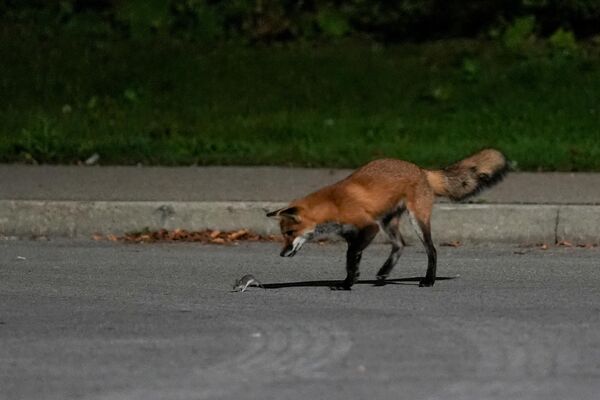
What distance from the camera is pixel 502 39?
1588cm

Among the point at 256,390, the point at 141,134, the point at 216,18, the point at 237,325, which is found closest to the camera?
the point at 256,390

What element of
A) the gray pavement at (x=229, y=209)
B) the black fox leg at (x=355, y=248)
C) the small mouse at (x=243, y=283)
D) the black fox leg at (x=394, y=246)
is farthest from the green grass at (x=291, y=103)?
the small mouse at (x=243, y=283)

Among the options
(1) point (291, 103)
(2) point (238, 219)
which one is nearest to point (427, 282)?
(2) point (238, 219)

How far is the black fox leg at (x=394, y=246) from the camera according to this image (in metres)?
8.86

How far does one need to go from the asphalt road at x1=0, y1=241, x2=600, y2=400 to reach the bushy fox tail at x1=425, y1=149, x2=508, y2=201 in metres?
0.49

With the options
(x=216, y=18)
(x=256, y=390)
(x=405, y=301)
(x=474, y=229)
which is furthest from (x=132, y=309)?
(x=216, y=18)

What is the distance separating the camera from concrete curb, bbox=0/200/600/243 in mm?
10312

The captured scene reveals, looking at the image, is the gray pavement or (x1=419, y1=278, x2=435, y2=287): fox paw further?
the gray pavement

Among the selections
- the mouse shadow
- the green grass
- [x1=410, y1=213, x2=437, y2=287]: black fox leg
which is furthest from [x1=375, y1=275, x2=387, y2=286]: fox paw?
the green grass

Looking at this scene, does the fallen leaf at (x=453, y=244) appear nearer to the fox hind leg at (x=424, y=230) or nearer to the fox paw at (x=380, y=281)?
the fox paw at (x=380, y=281)

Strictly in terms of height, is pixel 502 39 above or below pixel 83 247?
above

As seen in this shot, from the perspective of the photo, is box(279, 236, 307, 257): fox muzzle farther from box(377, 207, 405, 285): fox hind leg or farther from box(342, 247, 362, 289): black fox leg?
box(377, 207, 405, 285): fox hind leg

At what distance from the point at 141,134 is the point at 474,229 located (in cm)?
417

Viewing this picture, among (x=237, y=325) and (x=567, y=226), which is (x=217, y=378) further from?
(x=567, y=226)
